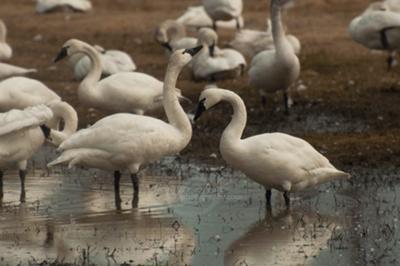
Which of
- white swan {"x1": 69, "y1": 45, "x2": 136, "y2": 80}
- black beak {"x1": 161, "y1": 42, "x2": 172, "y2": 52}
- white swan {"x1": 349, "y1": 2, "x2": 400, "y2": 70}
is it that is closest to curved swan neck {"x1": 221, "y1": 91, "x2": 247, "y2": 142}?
white swan {"x1": 349, "y1": 2, "x2": 400, "y2": 70}

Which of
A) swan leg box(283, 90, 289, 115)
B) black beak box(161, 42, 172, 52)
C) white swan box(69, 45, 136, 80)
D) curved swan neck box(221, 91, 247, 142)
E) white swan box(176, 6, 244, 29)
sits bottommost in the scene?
white swan box(176, 6, 244, 29)

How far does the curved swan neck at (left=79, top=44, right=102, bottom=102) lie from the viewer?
14.0 metres

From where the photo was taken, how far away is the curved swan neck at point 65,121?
40.0 feet

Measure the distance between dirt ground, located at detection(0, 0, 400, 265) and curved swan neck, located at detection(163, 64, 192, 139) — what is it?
150 cm

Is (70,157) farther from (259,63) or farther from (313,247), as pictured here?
(259,63)

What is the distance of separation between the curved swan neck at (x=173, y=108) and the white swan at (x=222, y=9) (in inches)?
415

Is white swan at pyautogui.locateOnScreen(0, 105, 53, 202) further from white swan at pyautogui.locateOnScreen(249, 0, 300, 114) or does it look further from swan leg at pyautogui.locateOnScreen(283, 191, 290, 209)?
white swan at pyautogui.locateOnScreen(249, 0, 300, 114)

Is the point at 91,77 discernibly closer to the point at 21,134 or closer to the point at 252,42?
the point at 21,134

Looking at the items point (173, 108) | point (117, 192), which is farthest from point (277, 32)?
point (117, 192)

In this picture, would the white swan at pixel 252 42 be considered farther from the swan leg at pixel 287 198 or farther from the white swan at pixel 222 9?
the swan leg at pixel 287 198

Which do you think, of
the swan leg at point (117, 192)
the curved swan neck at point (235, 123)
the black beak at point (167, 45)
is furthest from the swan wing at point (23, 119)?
the black beak at point (167, 45)

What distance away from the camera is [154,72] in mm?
20031

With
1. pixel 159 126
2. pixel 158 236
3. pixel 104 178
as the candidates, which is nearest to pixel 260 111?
pixel 104 178

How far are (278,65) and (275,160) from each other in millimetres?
5363
